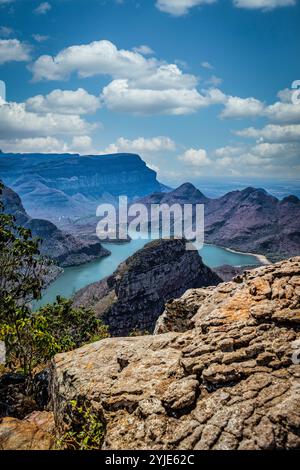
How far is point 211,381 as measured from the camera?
9.55 metres

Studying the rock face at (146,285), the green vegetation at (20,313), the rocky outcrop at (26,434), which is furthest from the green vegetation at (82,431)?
the rock face at (146,285)

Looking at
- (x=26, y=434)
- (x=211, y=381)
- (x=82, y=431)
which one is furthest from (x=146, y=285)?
(x=211, y=381)

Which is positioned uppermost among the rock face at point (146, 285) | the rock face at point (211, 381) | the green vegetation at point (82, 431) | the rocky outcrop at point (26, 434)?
the rock face at point (211, 381)

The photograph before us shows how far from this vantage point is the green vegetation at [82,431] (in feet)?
32.3

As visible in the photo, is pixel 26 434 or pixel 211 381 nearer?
pixel 211 381

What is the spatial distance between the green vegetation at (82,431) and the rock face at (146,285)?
121113mm

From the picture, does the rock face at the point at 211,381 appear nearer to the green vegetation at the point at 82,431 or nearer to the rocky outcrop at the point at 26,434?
the green vegetation at the point at 82,431

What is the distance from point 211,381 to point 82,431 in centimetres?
408

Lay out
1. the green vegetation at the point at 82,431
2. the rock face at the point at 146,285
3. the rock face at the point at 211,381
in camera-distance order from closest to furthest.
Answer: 1. the rock face at the point at 211,381
2. the green vegetation at the point at 82,431
3. the rock face at the point at 146,285

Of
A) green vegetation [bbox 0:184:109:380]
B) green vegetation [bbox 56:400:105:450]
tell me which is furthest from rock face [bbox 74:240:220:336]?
green vegetation [bbox 56:400:105:450]

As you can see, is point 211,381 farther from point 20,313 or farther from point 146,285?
point 146,285

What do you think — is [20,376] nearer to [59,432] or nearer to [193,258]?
[59,432]
